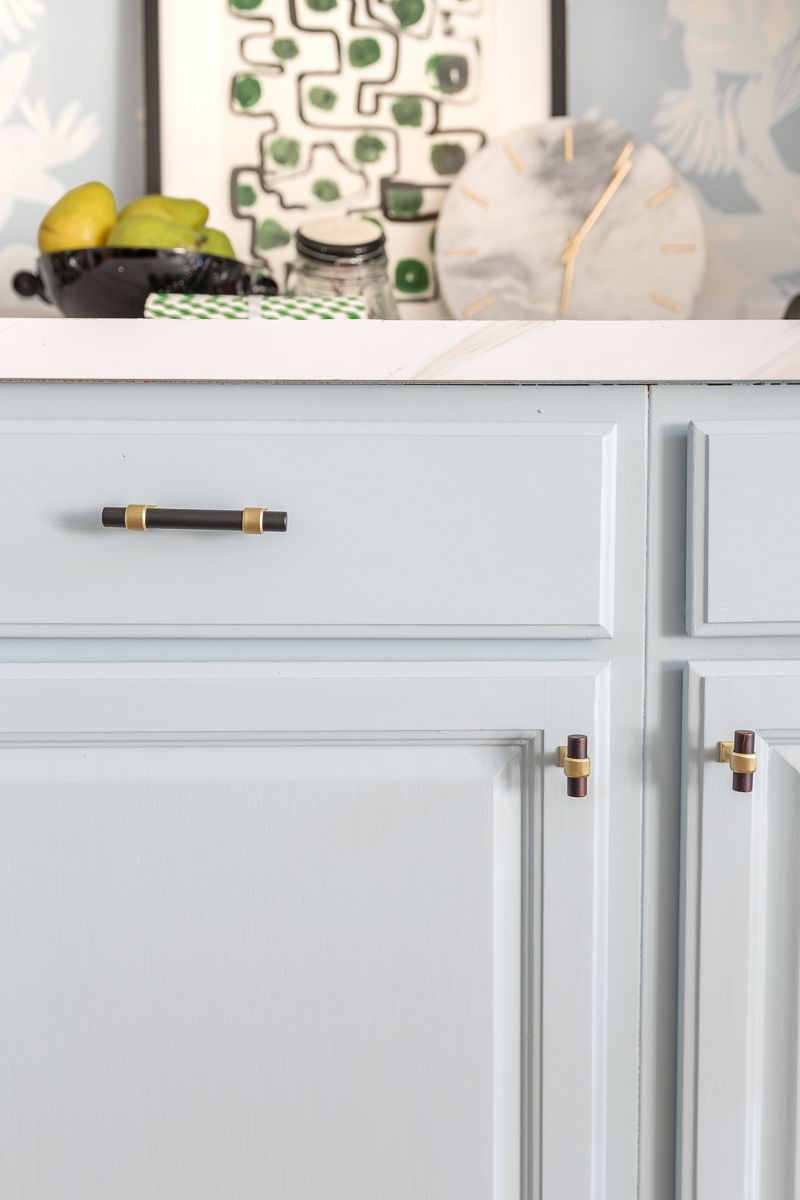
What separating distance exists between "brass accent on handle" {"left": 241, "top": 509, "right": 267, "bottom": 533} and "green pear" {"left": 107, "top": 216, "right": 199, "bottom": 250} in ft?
0.97

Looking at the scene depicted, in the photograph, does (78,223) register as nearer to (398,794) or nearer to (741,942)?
(398,794)

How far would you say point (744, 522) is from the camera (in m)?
0.60

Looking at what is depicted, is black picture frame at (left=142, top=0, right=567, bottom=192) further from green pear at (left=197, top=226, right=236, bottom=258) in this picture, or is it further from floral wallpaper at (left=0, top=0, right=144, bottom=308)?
green pear at (left=197, top=226, right=236, bottom=258)

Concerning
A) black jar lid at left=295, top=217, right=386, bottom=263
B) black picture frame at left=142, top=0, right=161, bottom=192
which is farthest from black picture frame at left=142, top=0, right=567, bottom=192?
black jar lid at left=295, top=217, right=386, bottom=263

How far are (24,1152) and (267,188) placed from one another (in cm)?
90

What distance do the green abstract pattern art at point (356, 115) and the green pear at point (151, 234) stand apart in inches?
9.9

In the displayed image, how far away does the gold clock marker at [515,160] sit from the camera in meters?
1.01

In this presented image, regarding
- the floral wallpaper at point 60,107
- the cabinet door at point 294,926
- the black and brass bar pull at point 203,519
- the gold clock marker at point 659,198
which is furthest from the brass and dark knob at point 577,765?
the floral wallpaper at point 60,107

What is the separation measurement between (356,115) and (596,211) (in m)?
0.27

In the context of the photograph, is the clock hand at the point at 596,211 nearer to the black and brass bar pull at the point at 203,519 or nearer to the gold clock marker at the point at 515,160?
the gold clock marker at the point at 515,160

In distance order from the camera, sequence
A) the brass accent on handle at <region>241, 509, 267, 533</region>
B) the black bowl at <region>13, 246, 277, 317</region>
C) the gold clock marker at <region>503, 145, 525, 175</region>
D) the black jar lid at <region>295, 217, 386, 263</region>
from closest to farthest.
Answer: the brass accent on handle at <region>241, 509, 267, 533</region> < the black bowl at <region>13, 246, 277, 317</region> < the black jar lid at <region>295, 217, 386, 263</region> < the gold clock marker at <region>503, 145, 525, 175</region>

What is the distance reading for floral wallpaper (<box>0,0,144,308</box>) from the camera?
1.04 metres

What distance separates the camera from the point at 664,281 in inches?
40.0

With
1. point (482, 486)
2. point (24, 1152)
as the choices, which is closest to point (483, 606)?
point (482, 486)
